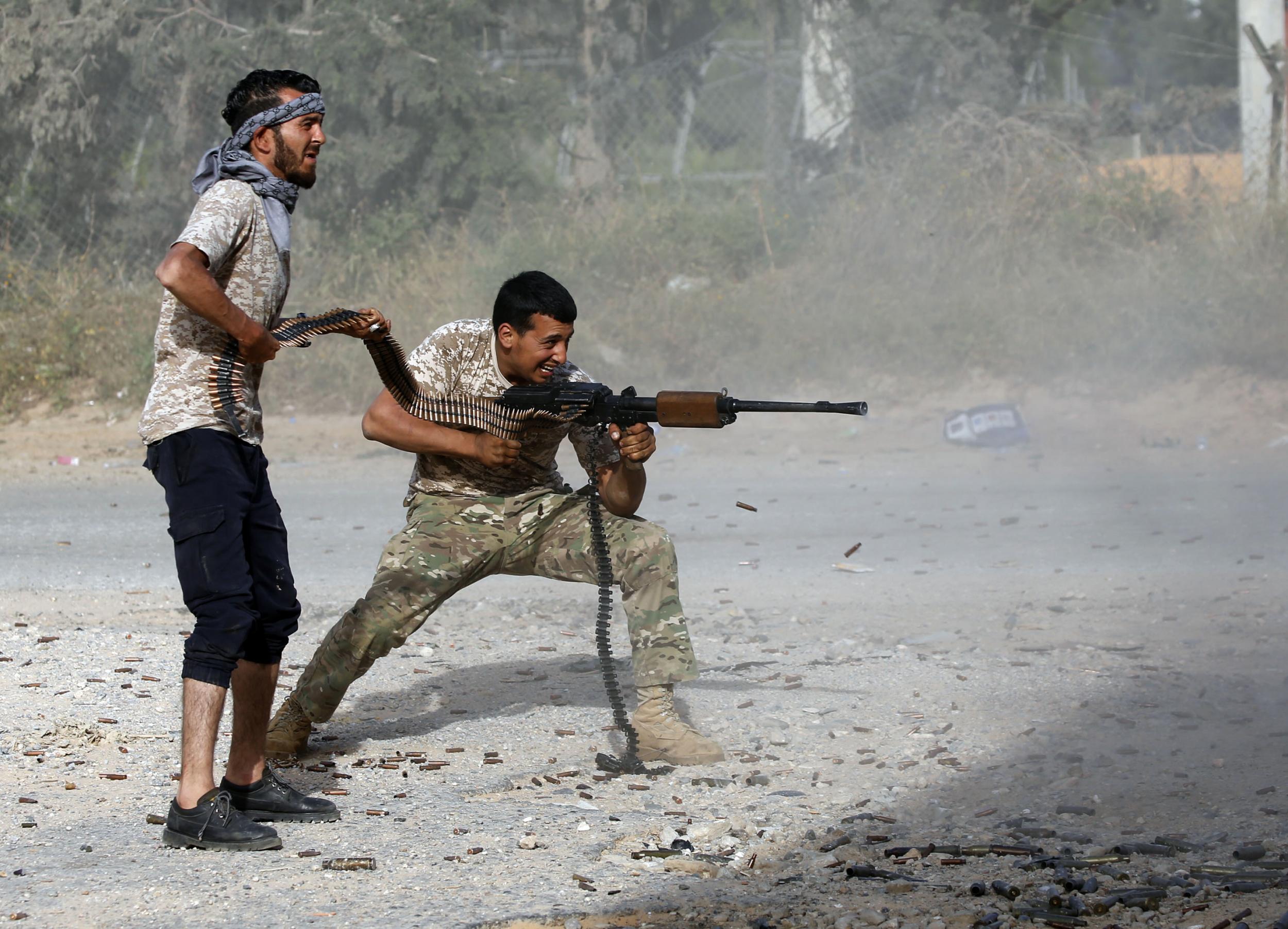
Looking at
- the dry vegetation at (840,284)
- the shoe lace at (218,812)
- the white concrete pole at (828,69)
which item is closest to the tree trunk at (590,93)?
the dry vegetation at (840,284)

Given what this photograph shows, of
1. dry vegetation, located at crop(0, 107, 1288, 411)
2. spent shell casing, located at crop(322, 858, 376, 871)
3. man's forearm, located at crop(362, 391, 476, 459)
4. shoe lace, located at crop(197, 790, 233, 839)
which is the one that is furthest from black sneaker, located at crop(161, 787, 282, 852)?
dry vegetation, located at crop(0, 107, 1288, 411)

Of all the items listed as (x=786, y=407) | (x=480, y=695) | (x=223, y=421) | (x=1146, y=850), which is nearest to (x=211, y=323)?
(x=223, y=421)

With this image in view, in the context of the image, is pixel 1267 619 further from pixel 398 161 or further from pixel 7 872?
pixel 398 161

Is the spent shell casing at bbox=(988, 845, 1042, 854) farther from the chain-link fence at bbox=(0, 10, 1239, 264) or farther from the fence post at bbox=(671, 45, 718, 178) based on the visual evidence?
the fence post at bbox=(671, 45, 718, 178)

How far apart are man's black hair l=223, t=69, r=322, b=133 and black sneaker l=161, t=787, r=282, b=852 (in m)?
1.73

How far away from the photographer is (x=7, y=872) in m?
3.26

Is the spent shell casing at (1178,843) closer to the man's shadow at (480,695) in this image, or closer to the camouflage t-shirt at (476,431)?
the man's shadow at (480,695)

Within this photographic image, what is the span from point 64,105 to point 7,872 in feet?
41.1

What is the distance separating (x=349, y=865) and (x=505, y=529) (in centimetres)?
133

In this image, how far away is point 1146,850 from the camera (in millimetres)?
3455

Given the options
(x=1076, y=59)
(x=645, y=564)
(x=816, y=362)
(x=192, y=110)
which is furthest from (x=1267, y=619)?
(x=1076, y=59)

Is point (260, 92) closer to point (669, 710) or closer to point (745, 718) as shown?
point (669, 710)

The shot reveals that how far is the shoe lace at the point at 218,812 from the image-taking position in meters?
3.40

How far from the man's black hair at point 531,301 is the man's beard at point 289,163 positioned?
29.4 inches
